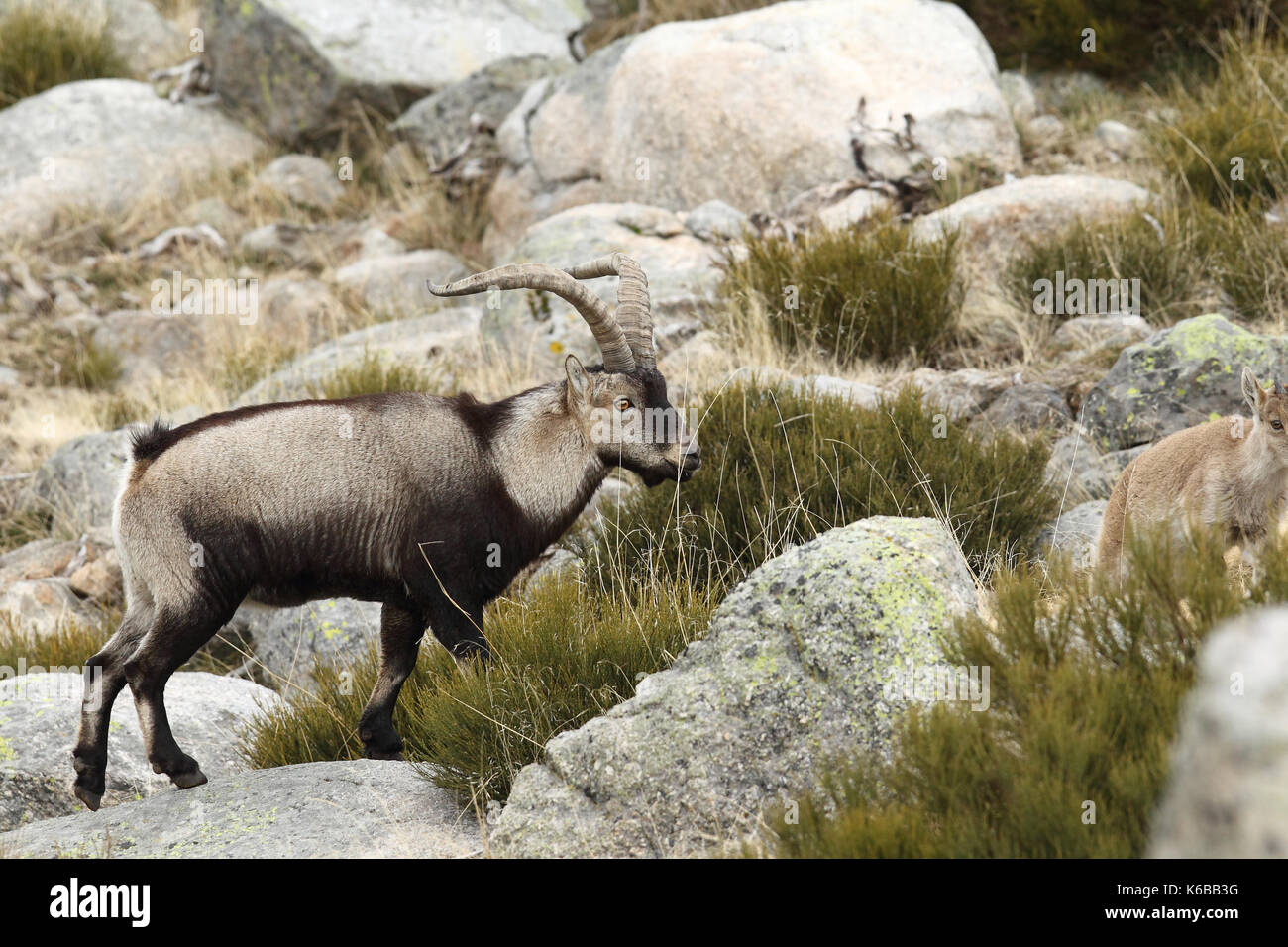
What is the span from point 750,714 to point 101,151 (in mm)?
15189

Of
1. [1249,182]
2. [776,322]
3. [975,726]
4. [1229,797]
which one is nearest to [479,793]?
[975,726]

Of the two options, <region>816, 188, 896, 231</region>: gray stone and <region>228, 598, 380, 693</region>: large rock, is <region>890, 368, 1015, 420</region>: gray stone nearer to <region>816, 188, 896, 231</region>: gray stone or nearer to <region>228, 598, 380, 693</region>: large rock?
<region>816, 188, 896, 231</region>: gray stone

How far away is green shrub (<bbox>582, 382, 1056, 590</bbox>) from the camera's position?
6.59 meters

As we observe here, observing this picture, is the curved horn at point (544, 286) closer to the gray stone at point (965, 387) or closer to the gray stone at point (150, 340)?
the gray stone at point (965, 387)

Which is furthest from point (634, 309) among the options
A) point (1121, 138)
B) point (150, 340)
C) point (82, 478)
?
point (150, 340)

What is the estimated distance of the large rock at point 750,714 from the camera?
392cm

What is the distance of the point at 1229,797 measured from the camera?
Answer: 2.34 metres

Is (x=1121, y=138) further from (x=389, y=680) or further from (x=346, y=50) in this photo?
(x=389, y=680)

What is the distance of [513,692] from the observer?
4719mm

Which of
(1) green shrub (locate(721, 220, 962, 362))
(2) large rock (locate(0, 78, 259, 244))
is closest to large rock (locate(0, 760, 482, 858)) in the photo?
(1) green shrub (locate(721, 220, 962, 362))

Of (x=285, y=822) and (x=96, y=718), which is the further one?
(x=96, y=718)

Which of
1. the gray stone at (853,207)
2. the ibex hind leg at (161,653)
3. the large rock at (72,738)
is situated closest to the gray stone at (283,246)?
the gray stone at (853,207)

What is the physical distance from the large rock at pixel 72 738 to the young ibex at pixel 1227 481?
398 cm
